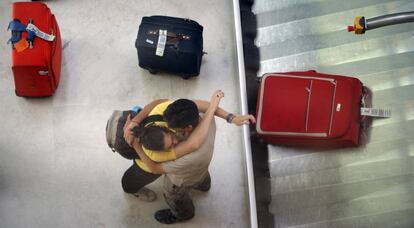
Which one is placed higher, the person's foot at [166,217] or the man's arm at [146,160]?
the man's arm at [146,160]

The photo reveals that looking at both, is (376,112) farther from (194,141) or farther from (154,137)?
(154,137)

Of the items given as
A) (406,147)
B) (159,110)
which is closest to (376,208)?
(406,147)

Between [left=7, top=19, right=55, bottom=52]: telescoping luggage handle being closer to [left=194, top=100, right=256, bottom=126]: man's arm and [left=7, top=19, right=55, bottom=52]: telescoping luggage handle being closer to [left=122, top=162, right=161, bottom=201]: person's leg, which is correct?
[left=122, top=162, right=161, bottom=201]: person's leg

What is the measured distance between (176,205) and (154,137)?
90 centimetres

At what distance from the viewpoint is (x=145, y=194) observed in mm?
3420

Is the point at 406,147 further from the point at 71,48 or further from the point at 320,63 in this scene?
the point at 71,48

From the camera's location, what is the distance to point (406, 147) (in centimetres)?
345

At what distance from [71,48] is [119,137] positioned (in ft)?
4.58

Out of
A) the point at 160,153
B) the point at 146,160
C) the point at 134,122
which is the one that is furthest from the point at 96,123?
the point at 160,153

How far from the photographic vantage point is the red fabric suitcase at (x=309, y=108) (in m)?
3.16

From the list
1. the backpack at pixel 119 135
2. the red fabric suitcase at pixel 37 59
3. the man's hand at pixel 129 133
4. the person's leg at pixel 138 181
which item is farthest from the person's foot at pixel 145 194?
the red fabric suitcase at pixel 37 59

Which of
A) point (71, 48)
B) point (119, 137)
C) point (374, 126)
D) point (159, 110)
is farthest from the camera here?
point (71, 48)

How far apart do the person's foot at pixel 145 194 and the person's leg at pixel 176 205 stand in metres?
0.12

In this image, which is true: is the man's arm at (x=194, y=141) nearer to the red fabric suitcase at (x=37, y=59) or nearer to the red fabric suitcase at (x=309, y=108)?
the red fabric suitcase at (x=309, y=108)
